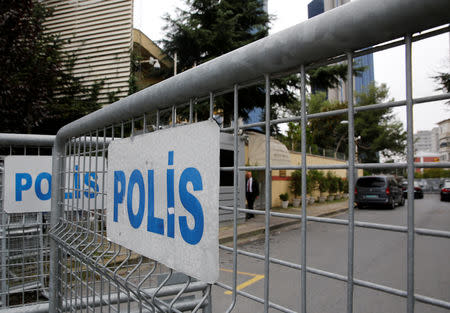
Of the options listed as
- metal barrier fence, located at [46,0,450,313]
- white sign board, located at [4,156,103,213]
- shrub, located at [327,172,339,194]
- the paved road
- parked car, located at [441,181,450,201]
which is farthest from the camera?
parked car, located at [441,181,450,201]

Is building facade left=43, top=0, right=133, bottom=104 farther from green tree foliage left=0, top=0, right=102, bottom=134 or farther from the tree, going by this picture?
the tree

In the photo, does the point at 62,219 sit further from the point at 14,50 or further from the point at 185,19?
the point at 185,19

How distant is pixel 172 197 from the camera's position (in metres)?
1.07

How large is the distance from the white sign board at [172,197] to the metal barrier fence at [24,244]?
5.22 feet

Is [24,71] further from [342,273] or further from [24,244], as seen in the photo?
[342,273]

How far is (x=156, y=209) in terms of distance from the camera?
115 cm

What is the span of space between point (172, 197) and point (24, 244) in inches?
120

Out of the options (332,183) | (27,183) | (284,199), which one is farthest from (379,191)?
(27,183)

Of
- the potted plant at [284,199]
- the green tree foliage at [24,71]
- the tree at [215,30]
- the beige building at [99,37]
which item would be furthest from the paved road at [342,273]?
the beige building at [99,37]

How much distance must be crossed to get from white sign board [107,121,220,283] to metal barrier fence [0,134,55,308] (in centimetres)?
159

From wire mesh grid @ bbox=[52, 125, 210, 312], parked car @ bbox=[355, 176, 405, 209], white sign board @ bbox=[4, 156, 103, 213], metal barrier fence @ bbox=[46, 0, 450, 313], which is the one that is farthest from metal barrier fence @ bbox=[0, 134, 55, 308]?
parked car @ bbox=[355, 176, 405, 209]

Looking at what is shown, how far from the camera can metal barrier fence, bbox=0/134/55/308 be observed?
8.66 feet

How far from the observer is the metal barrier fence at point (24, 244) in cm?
264

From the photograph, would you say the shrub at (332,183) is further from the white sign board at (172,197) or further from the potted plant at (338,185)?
the white sign board at (172,197)
